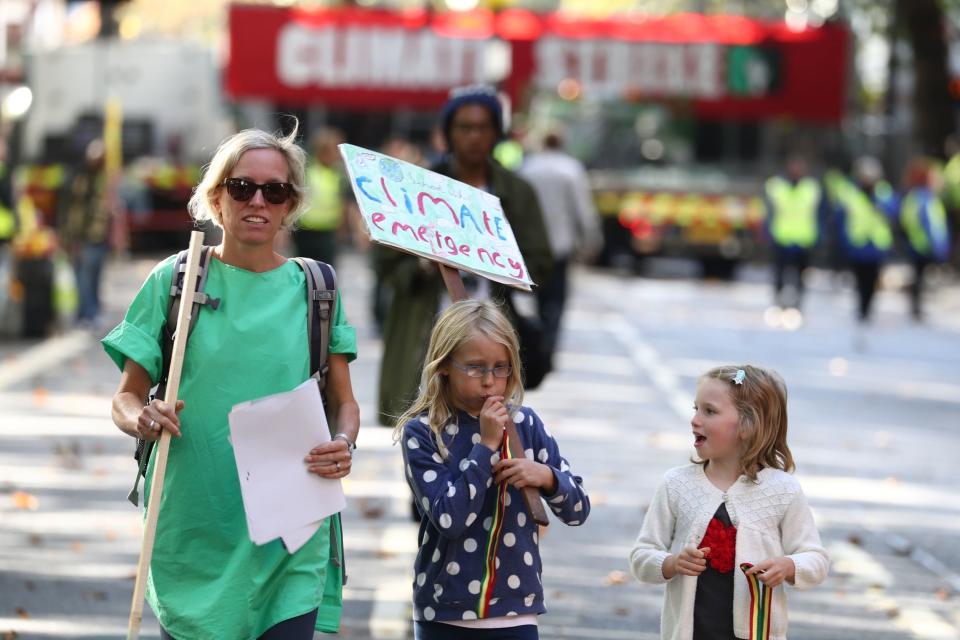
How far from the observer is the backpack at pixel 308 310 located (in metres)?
4.32

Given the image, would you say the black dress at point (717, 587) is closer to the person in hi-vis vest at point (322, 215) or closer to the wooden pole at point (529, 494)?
the wooden pole at point (529, 494)

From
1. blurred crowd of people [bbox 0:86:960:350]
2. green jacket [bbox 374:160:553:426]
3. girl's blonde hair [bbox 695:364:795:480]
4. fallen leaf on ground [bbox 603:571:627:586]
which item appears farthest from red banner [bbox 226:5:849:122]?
girl's blonde hair [bbox 695:364:795:480]

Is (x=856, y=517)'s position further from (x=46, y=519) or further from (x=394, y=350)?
(x=46, y=519)

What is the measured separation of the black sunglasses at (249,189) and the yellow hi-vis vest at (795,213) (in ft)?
53.5

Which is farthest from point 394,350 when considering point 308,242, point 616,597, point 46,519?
point 308,242

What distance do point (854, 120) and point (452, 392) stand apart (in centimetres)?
3518

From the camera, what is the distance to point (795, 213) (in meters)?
20.3

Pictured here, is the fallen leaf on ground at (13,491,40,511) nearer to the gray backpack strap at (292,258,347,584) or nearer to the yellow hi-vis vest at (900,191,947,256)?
the gray backpack strap at (292,258,347,584)

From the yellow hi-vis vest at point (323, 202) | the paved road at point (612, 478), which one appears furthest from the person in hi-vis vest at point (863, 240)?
the yellow hi-vis vest at point (323, 202)

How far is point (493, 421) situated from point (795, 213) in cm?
1642

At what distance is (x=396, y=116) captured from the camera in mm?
36344

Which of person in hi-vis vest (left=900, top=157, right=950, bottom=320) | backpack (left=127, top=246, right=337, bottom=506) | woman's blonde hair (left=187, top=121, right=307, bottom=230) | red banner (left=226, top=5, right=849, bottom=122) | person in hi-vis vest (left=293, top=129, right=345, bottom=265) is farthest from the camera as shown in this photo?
red banner (left=226, top=5, right=849, bottom=122)

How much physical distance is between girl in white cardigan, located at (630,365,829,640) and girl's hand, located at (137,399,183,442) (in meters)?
1.18

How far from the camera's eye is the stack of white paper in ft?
13.8
